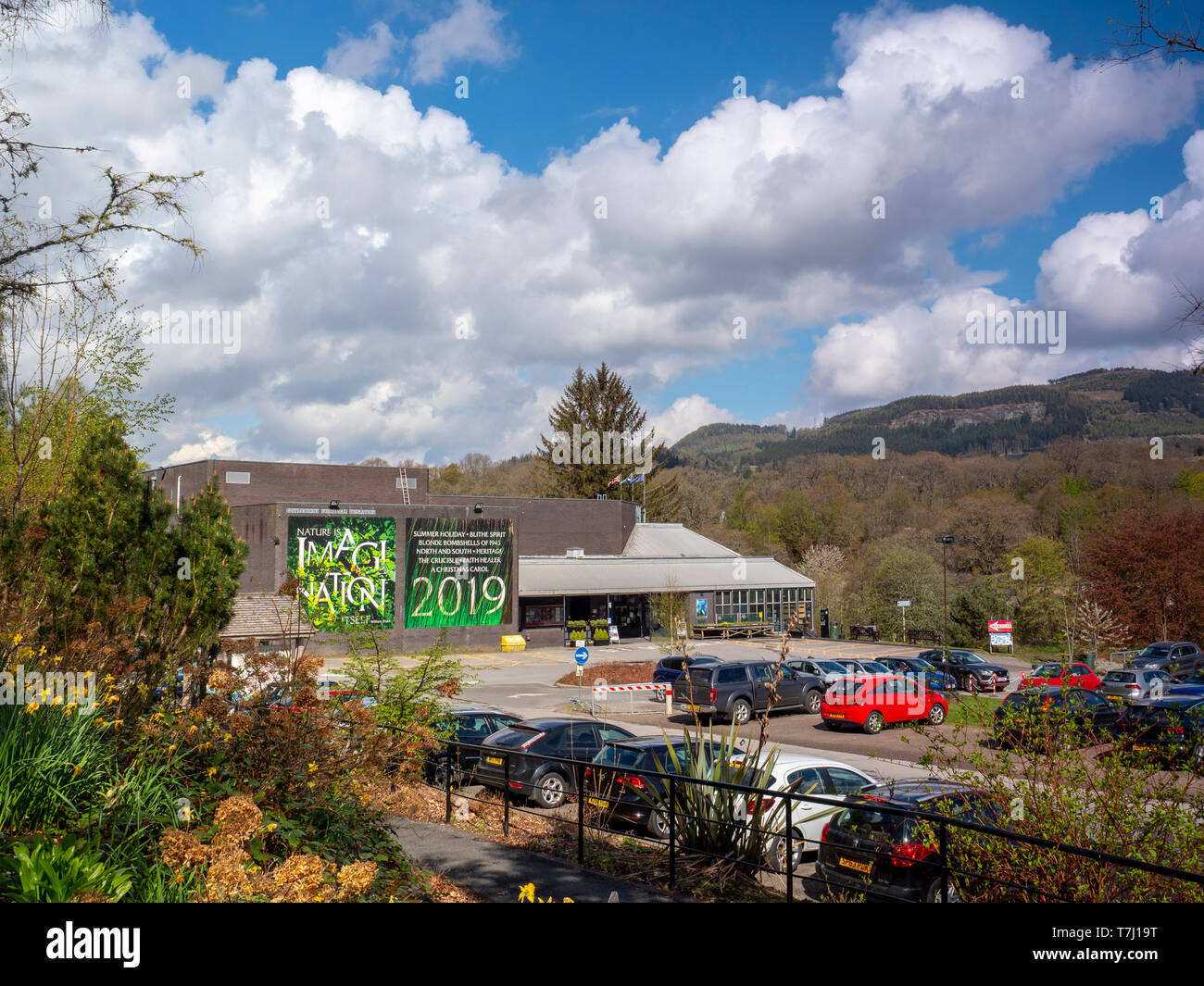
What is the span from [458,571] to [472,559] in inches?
38.8

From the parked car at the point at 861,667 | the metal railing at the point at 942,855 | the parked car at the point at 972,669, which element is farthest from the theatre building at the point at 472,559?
the metal railing at the point at 942,855

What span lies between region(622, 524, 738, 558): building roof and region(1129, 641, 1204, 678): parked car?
30.9m

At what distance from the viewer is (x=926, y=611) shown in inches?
2029

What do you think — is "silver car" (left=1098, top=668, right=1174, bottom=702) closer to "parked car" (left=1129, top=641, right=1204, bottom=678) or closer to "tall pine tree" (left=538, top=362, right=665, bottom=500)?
"parked car" (left=1129, top=641, right=1204, bottom=678)

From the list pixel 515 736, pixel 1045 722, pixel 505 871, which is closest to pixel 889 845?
pixel 1045 722

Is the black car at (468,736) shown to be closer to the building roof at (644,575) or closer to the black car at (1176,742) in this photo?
the black car at (1176,742)

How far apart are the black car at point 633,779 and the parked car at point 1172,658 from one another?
26.9 m

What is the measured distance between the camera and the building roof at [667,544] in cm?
6172
